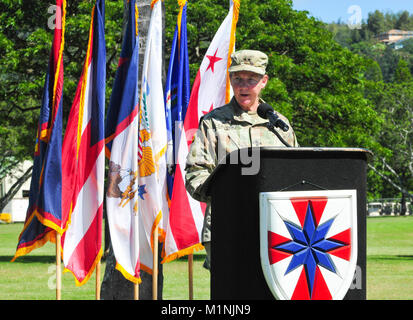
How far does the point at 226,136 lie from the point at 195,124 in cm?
374

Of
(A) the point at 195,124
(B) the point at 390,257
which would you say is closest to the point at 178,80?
(A) the point at 195,124

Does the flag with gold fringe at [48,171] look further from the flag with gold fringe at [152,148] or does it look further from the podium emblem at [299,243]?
the podium emblem at [299,243]

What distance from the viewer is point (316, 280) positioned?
3393 mm

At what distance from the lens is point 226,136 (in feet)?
14.8

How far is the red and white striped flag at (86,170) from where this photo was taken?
24.5 ft

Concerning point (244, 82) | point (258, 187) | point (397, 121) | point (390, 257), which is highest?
point (244, 82)

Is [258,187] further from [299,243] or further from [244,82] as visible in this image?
[244,82]

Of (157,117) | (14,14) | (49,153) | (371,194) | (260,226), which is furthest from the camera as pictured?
(371,194)

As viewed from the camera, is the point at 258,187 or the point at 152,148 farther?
the point at 152,148

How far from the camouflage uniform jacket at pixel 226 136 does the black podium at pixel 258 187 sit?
63 centimetres

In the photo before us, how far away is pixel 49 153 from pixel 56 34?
1273mm

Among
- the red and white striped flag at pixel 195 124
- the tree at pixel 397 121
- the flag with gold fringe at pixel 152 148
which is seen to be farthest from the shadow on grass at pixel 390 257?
the tree at pixel 397 121
